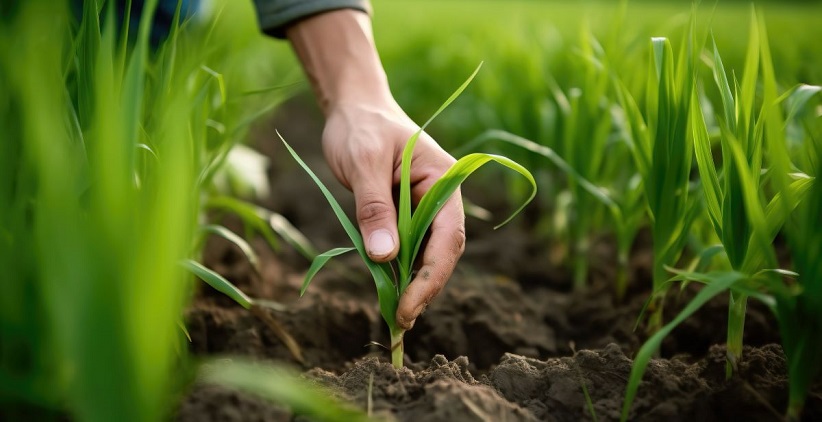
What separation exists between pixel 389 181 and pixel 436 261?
0.18 meters

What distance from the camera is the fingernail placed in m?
1.06

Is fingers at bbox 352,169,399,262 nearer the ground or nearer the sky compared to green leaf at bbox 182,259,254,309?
nearer the sky

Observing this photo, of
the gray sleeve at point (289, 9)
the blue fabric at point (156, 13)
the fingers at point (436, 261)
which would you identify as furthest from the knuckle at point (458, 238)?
the blue fabric at point (156, 13)

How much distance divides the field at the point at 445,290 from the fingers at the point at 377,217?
184 millimetres

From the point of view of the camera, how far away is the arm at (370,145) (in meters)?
1.10

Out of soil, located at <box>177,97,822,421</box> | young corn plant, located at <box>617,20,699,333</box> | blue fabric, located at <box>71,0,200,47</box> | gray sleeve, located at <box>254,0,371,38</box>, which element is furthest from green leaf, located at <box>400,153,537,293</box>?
blue fabric, located at <box>71,0,200,47</box>

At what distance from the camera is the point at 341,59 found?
4.58 ft

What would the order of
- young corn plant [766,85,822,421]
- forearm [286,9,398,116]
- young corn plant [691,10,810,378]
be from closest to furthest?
young corn plant [766,85,822,421], young corn plant [691,10,810,378], forearm [286,9,398,116]

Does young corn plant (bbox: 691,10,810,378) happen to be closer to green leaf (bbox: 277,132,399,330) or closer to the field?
the field

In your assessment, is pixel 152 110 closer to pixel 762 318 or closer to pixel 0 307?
pixel 0 307

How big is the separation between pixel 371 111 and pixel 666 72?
54 centimetres

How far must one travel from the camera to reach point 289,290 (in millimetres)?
1783

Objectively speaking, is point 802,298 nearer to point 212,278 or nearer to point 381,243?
point 381,243

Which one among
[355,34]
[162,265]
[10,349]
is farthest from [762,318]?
[10,349]
